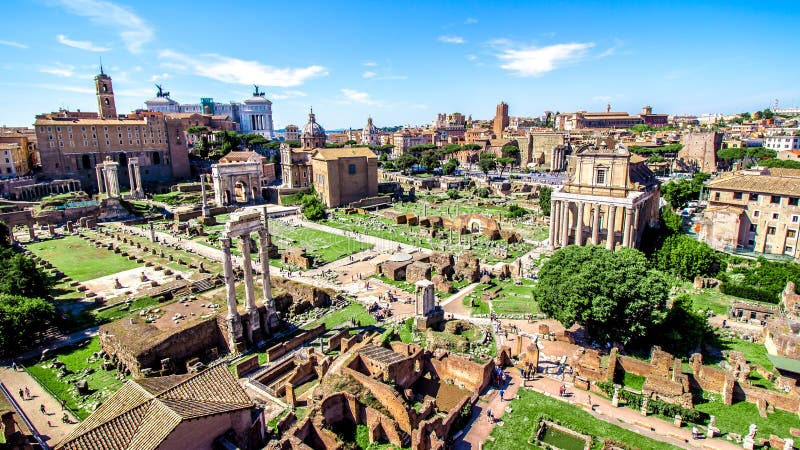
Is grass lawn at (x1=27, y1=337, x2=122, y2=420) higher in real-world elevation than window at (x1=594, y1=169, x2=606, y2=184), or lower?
lower

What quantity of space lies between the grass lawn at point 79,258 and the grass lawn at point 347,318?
25.1 metres

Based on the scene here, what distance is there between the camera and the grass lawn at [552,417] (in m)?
19.0

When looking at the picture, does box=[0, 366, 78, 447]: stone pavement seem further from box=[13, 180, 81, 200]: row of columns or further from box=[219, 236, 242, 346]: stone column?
box=[13, 180, 81, 200]: row of columns

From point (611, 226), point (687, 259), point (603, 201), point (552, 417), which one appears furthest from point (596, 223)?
point (552, 417)

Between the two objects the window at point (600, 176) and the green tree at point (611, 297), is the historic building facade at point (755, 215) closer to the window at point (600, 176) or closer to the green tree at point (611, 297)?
the window at point (600, 176)

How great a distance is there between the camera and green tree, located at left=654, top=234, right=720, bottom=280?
125ft

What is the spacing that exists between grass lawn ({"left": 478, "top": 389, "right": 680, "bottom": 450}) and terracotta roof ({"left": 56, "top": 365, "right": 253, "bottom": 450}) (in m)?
11.2

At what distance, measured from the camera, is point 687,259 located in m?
38.9

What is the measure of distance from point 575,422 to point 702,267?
85.5 feet

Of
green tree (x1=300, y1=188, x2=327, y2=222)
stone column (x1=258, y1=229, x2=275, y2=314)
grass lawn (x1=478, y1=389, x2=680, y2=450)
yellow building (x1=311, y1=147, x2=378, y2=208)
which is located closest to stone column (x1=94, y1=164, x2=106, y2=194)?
yellow building (x1=311, y1=147, x2=378, y2=208)

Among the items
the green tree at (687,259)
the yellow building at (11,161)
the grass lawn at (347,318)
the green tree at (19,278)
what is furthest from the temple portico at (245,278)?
the yellow building at (11,161)

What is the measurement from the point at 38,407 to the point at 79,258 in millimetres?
31336

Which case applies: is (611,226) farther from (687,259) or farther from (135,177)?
(135,177)

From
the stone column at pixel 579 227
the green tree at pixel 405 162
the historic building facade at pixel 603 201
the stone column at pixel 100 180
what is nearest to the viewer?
the historic building facade at pixel 603 201
